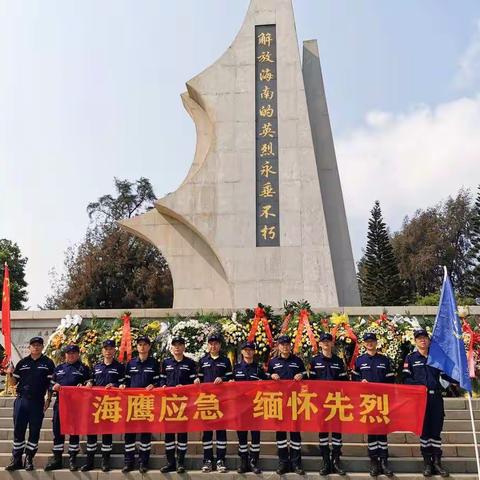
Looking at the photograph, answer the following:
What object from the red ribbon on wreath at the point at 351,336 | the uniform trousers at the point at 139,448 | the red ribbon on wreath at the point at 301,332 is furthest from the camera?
the red ribbon on wreath at the point at 351,336

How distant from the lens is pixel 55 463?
17.9 ft

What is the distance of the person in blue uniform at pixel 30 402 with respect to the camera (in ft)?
18.0

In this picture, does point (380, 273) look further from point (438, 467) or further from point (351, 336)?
point (438, 467)

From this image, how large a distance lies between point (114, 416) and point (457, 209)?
31.8 m

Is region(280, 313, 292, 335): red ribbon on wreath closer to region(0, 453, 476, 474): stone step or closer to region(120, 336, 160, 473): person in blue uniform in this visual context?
region(0, 453, 476, 474): stone step

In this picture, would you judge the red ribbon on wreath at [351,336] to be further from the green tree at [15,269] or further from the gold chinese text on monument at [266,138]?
the green tree at [15,269]

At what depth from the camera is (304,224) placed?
11.2 metres

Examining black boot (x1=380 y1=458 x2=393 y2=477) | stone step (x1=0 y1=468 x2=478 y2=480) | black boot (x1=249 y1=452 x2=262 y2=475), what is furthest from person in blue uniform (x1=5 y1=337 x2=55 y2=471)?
black boot (x1=380 y1=458 x2=393 y2=477)

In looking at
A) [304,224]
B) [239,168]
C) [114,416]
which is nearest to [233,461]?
[114,416]

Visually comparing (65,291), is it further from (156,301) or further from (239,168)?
(239,168)

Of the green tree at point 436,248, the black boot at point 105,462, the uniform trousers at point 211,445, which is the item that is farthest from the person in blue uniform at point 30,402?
the green tree at point 436,248

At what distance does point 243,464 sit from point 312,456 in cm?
91

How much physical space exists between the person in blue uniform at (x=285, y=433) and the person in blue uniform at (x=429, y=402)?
3.85ft

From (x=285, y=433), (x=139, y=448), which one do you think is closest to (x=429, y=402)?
(x=285, y=433)
